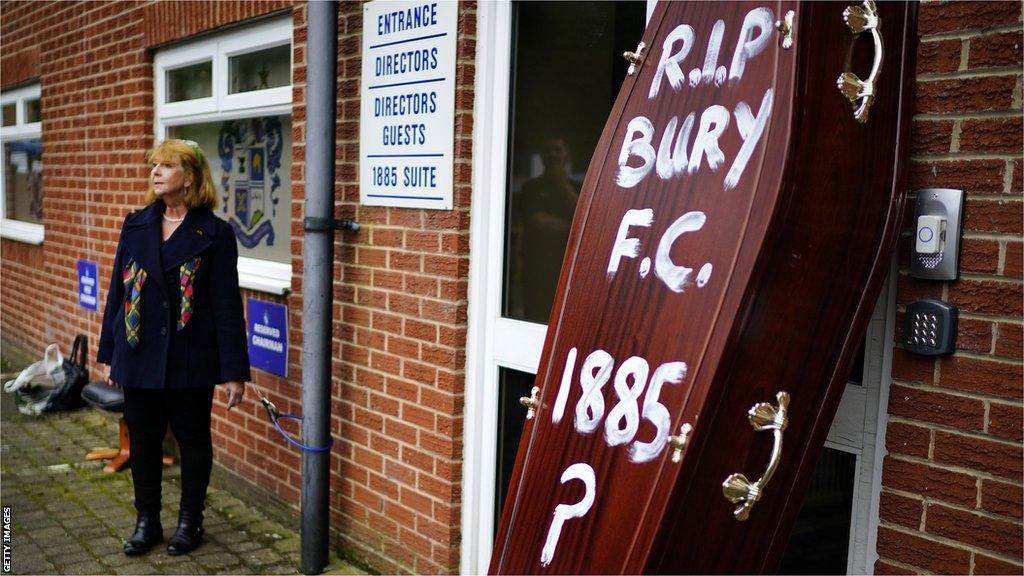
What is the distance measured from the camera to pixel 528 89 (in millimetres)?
3938

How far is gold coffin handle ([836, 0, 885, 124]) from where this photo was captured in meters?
1.88

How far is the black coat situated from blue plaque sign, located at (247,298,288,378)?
45 cm

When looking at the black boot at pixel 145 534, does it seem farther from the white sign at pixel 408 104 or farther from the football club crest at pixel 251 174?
the white sign at pixel 408 104

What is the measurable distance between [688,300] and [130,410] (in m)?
2.97

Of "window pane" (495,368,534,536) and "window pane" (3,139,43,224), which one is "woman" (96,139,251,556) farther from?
"window pane" (3,139,43,224)

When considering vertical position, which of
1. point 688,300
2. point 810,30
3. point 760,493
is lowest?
point 760,493

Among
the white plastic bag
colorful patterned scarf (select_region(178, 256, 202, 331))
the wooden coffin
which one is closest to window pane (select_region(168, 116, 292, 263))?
colorful patterned scarf (select_region(178, 256, 202, 331))

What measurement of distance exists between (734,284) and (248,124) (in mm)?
3950

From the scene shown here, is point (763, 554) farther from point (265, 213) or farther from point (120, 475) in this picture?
point (120, 475)

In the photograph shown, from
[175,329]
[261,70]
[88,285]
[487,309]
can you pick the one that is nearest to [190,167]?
[175,329]

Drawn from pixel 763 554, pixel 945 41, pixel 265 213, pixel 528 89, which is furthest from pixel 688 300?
pixel 265 213

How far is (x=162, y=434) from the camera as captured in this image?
4168mm

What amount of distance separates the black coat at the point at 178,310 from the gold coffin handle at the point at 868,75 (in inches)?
113

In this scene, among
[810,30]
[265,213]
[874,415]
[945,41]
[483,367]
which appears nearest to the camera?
[810,30]
